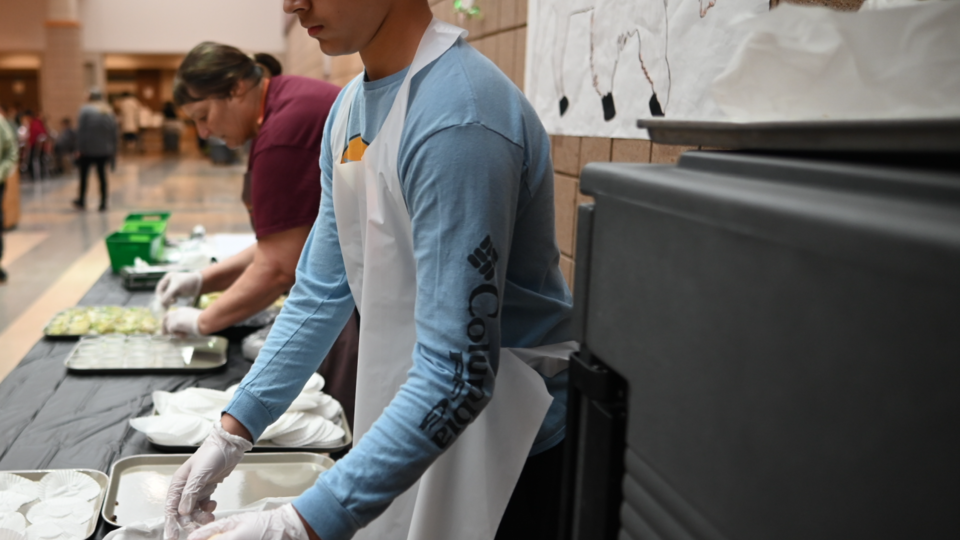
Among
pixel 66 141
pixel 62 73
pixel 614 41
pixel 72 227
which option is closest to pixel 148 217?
pixel 614 41

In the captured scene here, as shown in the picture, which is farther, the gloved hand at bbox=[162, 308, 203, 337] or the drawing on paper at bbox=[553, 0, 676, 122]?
the gloved hand at bbox=[162, 308, 203, 337]

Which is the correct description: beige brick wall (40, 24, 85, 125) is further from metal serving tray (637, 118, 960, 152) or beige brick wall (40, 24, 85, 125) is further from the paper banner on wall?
metal serving tray (637, 118, 960, 152)

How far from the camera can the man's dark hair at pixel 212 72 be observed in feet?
6.34

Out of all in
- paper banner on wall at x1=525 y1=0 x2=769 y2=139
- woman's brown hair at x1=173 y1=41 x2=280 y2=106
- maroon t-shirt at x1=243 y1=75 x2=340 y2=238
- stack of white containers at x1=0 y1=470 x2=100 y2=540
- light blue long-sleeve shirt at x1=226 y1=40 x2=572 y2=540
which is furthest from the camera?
woman's brown hair at x1=173 y1=41 x2=280 y2=106

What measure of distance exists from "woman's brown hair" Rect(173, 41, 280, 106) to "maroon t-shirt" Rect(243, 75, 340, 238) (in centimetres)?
23

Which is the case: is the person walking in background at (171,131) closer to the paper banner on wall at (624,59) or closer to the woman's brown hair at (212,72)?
the woman's brown hair at (212,72)

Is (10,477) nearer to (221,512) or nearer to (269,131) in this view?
(221,512)

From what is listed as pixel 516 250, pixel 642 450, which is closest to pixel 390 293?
pixel 516 250

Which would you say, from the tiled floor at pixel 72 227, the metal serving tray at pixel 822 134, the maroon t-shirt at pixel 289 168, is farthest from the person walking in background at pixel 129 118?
the metal serving tray at pixel 822 134

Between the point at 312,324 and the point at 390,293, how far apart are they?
0.24 metres

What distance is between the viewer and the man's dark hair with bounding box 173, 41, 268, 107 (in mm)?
1933

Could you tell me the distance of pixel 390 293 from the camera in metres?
0.95

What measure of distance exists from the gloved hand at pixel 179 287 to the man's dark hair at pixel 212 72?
1.99ft

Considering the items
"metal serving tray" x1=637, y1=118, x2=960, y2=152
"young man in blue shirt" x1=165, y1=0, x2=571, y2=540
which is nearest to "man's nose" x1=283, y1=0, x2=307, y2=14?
"young man in blue shirt" x1=165, y1=0, x2=571, y2=540
